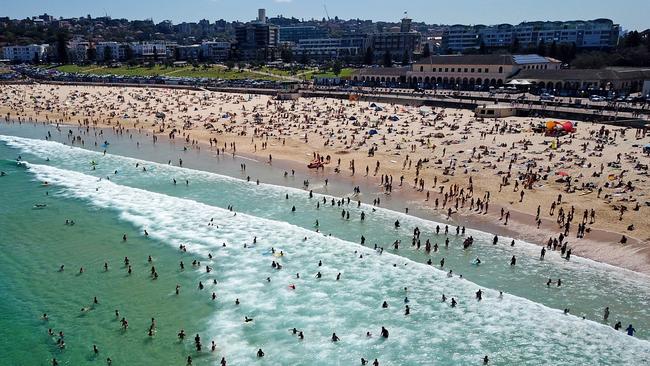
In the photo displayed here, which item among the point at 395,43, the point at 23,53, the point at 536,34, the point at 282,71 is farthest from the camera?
the point at 23,53

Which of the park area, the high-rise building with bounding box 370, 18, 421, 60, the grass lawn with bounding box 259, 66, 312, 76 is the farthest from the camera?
the high-rise building with bounding box 370, 18, 421, 60

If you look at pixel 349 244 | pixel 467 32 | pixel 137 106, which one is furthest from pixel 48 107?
pixel 467 32

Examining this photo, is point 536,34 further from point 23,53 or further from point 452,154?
point 23,53

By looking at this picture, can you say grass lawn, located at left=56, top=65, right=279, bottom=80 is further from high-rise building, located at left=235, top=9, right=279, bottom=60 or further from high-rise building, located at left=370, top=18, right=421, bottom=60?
high-rise building, located at left=370, top=18, right=421, bottom=60

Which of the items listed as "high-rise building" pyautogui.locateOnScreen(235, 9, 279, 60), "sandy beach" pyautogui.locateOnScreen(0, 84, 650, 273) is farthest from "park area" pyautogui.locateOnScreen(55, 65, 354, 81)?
"high-rise building" pyautogui.locateOnScreen(235, 9, 279, 60)

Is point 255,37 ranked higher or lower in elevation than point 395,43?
higher

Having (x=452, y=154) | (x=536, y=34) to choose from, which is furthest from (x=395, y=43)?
(x=452, y=154)
